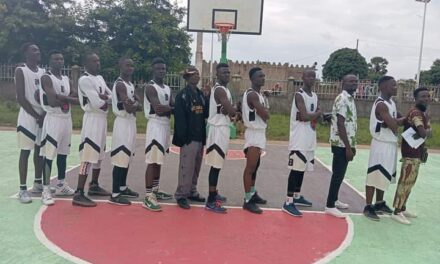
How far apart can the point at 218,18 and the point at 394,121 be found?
8286 millimetres

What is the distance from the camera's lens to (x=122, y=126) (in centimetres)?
573

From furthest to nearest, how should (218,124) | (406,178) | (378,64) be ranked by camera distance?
1. (378,64)
2. (406,178)
3. (218,124)

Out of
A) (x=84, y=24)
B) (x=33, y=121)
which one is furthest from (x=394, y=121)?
(x=84, y=24)

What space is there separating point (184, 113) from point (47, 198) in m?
2.20

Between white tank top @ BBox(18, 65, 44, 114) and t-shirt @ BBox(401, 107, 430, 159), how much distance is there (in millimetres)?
5057

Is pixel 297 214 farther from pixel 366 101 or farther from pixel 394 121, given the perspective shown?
pixel 366 101

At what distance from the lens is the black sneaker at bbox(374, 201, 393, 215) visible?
5.99 meters

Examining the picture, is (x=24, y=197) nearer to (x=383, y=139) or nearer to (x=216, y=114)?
(x=216, y=114)

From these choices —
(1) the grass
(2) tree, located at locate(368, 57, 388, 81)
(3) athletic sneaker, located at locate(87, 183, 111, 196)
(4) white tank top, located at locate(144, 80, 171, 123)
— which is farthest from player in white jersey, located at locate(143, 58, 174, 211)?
(2) tree, located at locate(368, 57, 388, 81)

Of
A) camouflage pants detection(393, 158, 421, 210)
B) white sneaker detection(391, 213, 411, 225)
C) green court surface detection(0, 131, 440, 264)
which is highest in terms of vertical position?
camouflage pants detection(393, 158, 421, 210)

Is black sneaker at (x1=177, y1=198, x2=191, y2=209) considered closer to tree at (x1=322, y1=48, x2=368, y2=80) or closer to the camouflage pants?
the camouflage pants

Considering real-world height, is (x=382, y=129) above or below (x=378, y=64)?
below

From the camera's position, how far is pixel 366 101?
19.9 metres

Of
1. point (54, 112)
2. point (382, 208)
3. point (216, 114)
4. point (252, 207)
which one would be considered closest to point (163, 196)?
point (252, 207)
